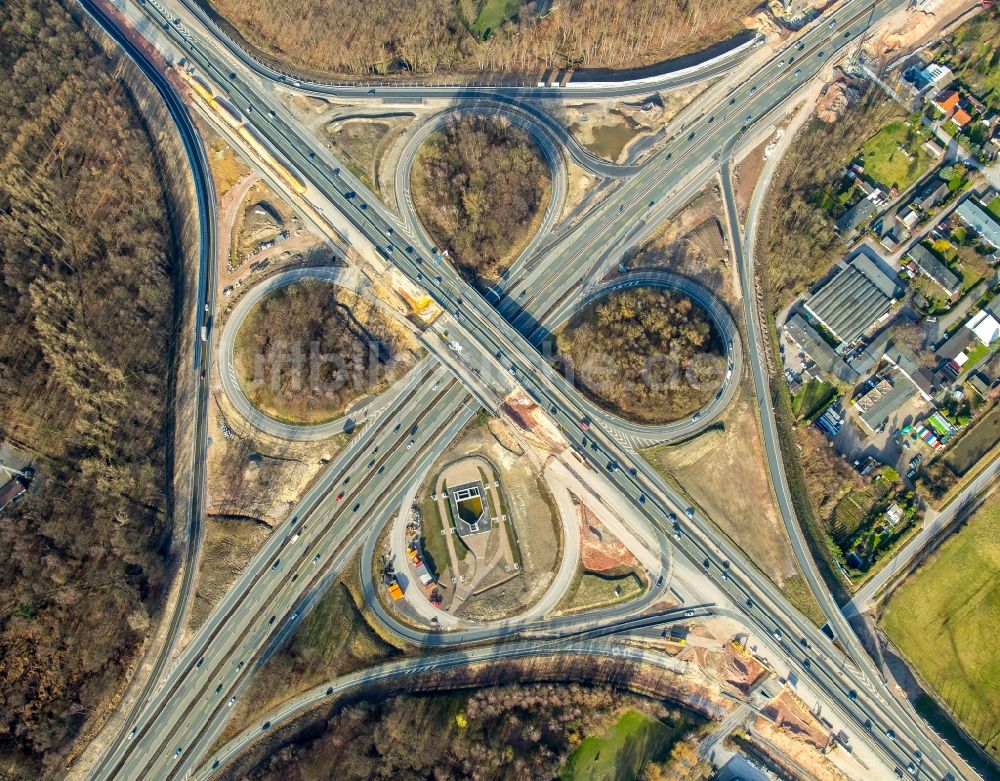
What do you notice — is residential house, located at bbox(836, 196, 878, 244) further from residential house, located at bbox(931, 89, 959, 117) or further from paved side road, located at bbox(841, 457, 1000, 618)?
paved side road, located at bbox(841, 457, 1000, 618)

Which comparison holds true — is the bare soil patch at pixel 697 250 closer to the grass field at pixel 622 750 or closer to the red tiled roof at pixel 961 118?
the red tiled roof at pixel 961 118

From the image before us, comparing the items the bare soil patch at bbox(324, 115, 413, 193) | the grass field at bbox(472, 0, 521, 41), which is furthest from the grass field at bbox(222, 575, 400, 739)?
the grass field at bbox(472, 0, 521, 41)

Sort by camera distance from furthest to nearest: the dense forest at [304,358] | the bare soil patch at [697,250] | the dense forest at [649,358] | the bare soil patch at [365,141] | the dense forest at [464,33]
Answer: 1. the dense forest at [464,33]
2. the bare soil patch at [365,141]
3. the bare soil patch at [697,250]
4. the dense forest at [304,358]
5. the dense forest at [649,358]

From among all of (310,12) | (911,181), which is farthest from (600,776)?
(310,12)

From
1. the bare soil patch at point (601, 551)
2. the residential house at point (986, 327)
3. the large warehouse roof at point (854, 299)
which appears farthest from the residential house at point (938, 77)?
the bare soil patch at point (601, 551)

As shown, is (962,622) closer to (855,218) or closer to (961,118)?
(855,218)

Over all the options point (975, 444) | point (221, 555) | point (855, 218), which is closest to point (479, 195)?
point (855, 218)

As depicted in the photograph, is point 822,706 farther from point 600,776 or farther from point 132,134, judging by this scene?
point 132,134
